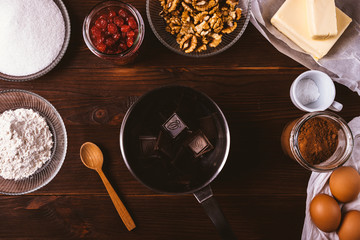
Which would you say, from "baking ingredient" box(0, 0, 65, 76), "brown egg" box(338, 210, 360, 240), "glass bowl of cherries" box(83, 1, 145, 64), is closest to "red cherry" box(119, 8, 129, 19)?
"glass bowl of cherries" box(83, 1, 145, 64)

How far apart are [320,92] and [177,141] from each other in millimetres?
500

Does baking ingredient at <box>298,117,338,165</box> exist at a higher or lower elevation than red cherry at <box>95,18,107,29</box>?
lower

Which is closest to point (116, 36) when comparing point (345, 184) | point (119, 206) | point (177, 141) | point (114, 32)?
point (114, 32)

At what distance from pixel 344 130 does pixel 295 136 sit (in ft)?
0.50

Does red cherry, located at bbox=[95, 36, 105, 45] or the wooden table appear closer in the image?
red cherry, located at bbox=[95, 36, 105, 45]

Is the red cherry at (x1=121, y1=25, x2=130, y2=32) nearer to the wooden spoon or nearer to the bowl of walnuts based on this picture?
the bowl of walnuts

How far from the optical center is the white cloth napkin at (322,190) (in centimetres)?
91

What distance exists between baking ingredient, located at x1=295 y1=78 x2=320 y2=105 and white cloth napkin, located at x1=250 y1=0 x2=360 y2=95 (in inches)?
3.0

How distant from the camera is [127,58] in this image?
2.84ft

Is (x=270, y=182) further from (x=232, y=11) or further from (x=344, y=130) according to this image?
(x=232, y=11)

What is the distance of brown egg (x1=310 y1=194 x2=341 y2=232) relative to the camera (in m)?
0.85

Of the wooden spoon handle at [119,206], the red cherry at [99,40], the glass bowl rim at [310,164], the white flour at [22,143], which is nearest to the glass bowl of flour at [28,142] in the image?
the white flour at [22,143]

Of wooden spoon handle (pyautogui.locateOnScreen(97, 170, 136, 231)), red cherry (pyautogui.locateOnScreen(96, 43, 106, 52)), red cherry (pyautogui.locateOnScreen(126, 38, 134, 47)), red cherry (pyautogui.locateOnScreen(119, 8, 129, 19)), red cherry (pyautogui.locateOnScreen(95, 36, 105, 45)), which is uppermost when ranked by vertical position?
red cherry (pyautogui.locateOnScreen(119, 8, 129, 19))

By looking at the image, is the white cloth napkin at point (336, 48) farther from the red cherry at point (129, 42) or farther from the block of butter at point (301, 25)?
the red cherry at point (129, 42)
